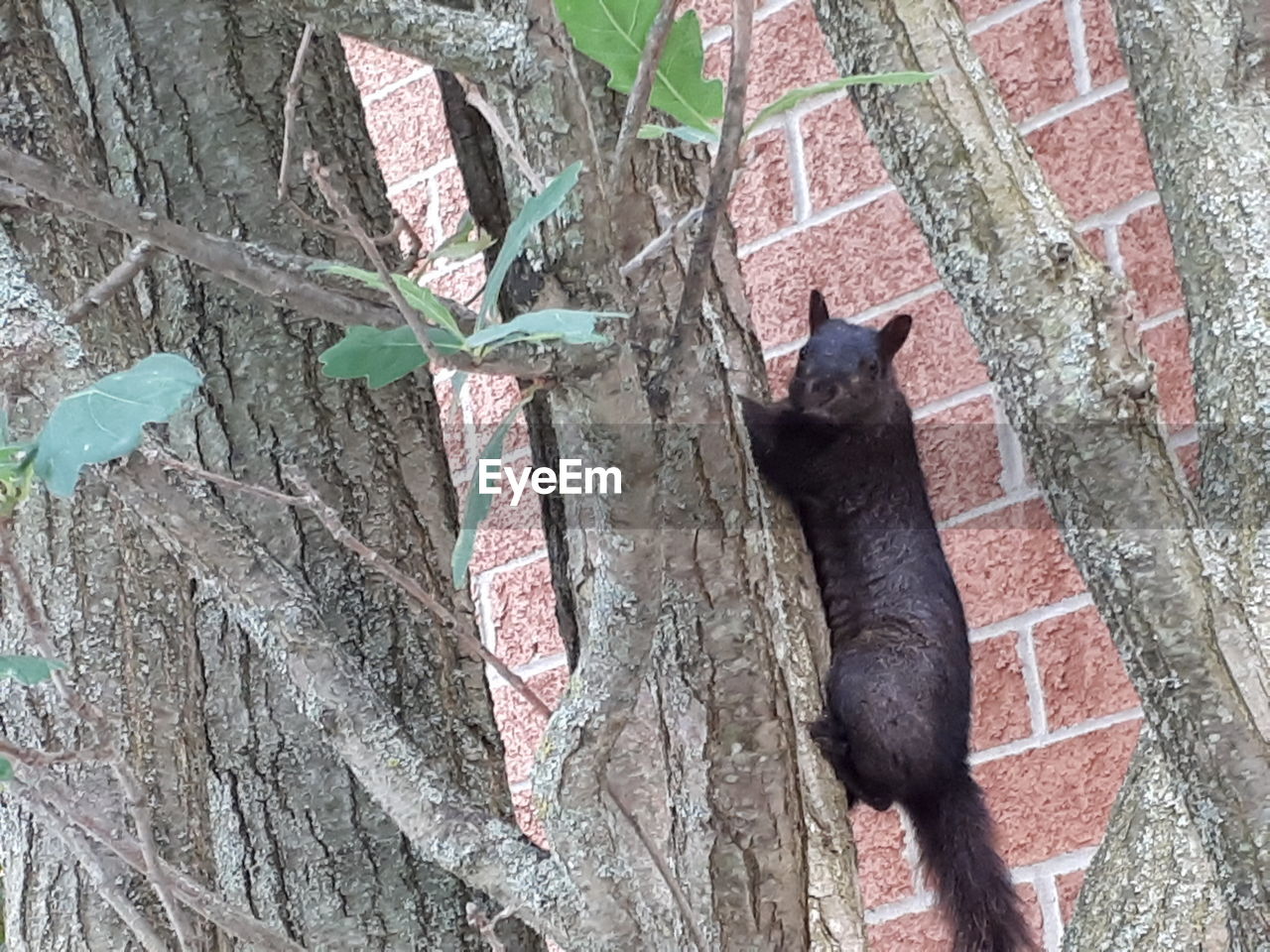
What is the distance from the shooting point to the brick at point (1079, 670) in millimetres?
1649

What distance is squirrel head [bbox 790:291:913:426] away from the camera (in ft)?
5.83

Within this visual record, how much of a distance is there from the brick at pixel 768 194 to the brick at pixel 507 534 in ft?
1.29

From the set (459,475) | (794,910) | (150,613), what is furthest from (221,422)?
(459,475)

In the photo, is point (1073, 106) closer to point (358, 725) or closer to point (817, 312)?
point (817, 312)

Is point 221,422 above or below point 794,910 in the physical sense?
above

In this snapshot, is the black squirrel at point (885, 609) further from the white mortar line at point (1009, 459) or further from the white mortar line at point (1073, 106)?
the white mortar line at point (1073, 106)

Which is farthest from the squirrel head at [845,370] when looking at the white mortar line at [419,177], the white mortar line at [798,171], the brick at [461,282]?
the white mortar line at [419,177]

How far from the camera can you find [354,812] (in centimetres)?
108

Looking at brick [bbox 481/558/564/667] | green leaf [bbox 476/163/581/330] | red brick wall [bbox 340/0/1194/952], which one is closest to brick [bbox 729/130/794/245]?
red brick wall [bbox 340/0/1194/952]

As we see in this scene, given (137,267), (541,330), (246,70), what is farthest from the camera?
(246,70)

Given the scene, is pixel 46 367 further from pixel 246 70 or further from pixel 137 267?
pixel 246 70

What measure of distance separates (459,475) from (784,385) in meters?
0.40

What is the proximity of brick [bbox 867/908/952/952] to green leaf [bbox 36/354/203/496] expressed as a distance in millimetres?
1266

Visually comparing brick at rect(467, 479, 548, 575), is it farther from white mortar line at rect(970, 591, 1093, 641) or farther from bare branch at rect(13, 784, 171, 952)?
bare branch at rect(13, 784, 171, 952)
